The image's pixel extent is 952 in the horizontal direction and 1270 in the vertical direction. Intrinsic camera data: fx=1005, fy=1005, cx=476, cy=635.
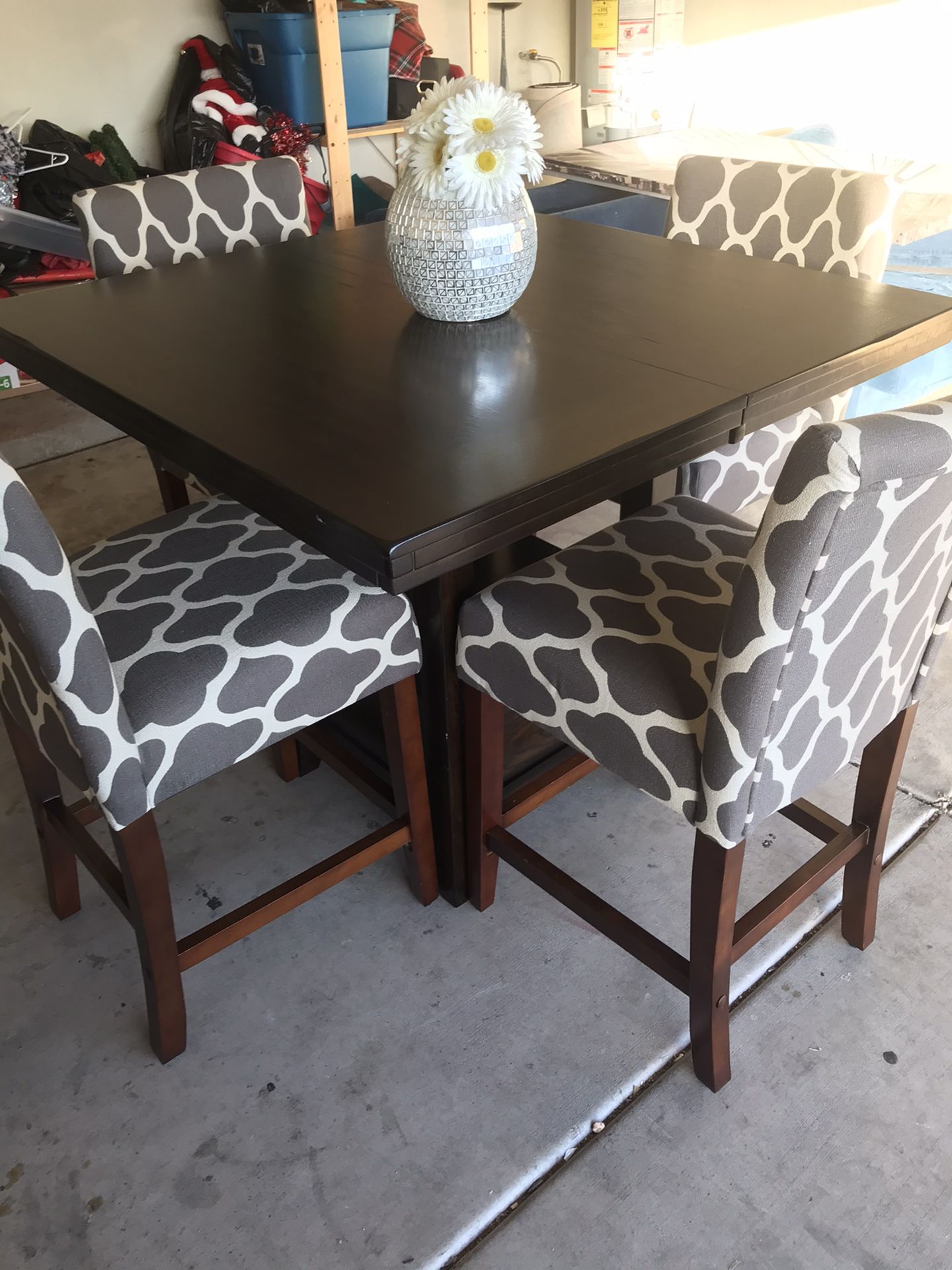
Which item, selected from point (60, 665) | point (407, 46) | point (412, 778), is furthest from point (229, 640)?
point (407, 46)

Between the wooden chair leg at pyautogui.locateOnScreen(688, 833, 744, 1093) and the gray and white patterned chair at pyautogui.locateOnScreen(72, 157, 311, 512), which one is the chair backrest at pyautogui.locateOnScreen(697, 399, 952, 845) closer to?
the wooden chair leg at pyautogui.locateOnScreen(688, 833, 744, 1093)

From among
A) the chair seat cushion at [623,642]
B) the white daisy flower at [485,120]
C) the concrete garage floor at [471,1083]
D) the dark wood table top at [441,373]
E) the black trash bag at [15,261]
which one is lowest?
the concrete garage floor at [471,1083]

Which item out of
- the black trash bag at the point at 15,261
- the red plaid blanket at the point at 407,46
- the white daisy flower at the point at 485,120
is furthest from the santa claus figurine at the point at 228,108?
the white daisy flower at the point at 485,120

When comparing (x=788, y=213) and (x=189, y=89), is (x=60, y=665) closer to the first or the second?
(x=788, y=213)

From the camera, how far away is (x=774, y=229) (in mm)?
1964

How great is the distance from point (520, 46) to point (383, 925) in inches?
165

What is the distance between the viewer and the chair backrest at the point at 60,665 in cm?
95

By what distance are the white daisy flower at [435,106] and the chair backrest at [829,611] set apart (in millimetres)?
767

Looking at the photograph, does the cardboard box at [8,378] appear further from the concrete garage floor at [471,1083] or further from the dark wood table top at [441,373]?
the concrete garage floor at [471,1083]

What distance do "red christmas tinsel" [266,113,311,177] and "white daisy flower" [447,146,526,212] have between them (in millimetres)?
2208

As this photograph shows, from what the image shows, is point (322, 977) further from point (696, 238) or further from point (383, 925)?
point (696, 238)

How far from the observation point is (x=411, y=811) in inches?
58.5

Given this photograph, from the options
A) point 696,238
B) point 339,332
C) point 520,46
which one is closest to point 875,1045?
point 339,332

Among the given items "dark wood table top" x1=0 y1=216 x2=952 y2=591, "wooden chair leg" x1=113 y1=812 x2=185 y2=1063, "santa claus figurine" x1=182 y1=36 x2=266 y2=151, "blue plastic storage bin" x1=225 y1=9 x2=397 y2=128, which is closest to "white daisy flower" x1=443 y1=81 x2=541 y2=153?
"dark wood table top" x1=0 y1=216 x2=952 y2=591
